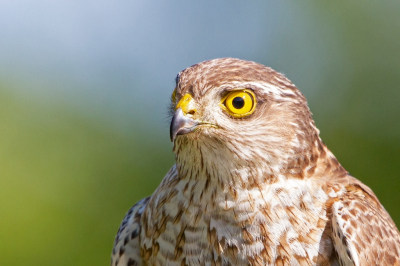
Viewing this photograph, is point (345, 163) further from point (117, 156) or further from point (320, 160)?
point (320, 160)

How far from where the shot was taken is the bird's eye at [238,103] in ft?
11.1

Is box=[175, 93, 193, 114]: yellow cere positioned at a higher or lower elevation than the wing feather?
higher

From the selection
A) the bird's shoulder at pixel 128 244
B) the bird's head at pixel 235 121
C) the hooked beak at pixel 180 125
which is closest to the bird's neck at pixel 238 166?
the bird's head at pixel 235 121

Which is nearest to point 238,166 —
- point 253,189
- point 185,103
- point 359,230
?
point 253,189

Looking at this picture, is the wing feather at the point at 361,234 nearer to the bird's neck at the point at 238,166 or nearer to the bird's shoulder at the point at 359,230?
the bird's shoulder at the point at 359,230

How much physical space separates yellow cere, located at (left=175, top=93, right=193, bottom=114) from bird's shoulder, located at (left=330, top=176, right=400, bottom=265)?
109 centimetres

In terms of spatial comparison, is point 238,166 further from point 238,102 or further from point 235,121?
point 238,102

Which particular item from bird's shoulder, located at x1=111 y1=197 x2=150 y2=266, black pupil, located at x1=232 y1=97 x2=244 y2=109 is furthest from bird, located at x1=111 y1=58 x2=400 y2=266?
bird's shoulder, located at x1=111 y1=197 x2=150 y2=266

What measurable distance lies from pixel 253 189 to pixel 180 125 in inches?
24.3

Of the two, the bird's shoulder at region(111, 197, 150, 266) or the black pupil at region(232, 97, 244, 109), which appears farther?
the bird's shoulder at region(111, 197, 150, 266)

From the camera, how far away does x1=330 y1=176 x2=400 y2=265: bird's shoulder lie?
3.29 meters

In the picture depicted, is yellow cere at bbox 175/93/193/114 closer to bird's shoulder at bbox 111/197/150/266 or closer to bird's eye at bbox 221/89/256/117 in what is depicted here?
bird's eye at bbox 221/89/256/117

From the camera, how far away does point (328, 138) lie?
10.3m

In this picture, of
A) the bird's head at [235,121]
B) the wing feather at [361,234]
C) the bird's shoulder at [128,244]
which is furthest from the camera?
the bird's shoulder at [128,244]
